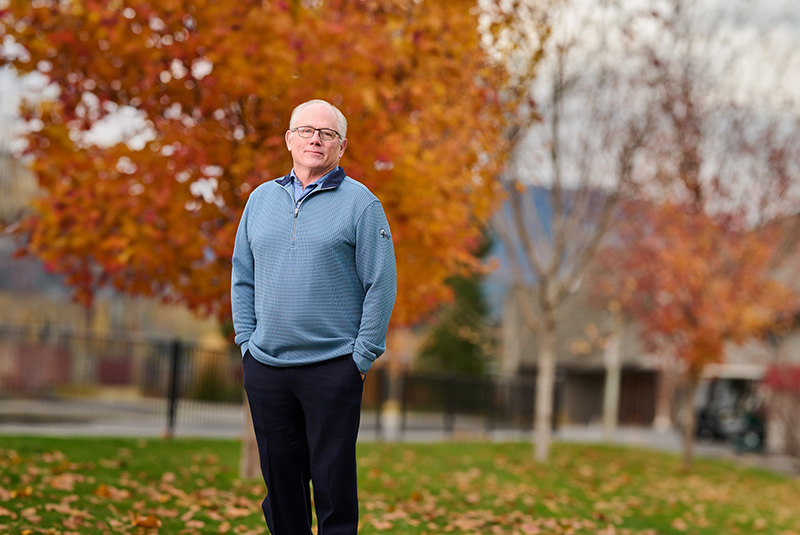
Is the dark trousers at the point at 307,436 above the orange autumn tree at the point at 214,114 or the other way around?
the other way around

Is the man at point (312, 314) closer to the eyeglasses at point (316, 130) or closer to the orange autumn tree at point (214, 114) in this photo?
the eyeglasses at point (316, 130)

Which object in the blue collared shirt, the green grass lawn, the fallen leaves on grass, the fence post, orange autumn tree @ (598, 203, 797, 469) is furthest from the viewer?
orange autumn tree @ (598, 203, 797, 469)

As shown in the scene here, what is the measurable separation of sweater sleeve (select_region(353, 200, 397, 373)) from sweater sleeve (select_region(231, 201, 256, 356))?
0.47m

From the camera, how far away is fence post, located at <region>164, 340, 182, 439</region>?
13.2 m

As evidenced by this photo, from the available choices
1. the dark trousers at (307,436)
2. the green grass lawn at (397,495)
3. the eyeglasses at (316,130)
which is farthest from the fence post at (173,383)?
the eyeglasses at (316,130)

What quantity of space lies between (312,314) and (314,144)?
69 centimetres

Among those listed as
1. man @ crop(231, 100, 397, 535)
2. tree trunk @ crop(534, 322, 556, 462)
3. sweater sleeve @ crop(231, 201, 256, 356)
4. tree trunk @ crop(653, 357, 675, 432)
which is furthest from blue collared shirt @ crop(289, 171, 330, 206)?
tree trunk @ crop(653, 357, 675, 432)

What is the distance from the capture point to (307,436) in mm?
3541

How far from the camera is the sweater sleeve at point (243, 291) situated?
139 inches

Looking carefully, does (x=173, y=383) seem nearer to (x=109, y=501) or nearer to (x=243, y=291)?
Answer: (x=109, y=501)

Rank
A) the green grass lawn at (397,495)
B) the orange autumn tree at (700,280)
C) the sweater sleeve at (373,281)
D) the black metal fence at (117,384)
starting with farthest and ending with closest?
the orange autumn tree at (700,280), the black metal fence at (117,384), the green grass lawn at (397,495), the sweater sleeve at (373,281)

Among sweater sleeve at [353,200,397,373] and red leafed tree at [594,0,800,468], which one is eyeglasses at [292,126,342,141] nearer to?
sweater sleeve at [353,200,397,373]

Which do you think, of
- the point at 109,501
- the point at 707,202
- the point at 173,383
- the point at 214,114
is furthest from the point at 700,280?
the point at 109,501

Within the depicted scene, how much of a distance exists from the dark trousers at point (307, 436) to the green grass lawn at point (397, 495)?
1.98 m
